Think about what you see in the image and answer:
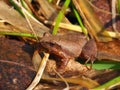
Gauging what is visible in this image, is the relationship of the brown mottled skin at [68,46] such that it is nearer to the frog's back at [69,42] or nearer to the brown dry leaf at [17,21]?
the frog's back at [69,42]

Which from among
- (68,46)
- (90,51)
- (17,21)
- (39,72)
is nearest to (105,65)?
(90,51)

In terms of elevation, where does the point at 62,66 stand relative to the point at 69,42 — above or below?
below

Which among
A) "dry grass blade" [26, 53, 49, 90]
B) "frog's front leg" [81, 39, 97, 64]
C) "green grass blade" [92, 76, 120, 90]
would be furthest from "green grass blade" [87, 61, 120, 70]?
"dry grass blade" [26, 53, 49, 90]

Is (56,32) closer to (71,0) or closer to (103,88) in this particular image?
(71,0)

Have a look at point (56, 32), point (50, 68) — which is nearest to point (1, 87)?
point (50, 68)

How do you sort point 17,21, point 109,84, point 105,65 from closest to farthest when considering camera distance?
point 109,84
point 105,65
point 17,21

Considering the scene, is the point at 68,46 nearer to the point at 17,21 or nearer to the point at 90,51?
the point at 90,51

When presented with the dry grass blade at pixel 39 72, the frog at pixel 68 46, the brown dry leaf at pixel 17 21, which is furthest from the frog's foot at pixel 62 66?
the brown dry leaf at pixel 17 21

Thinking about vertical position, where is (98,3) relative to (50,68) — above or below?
above
